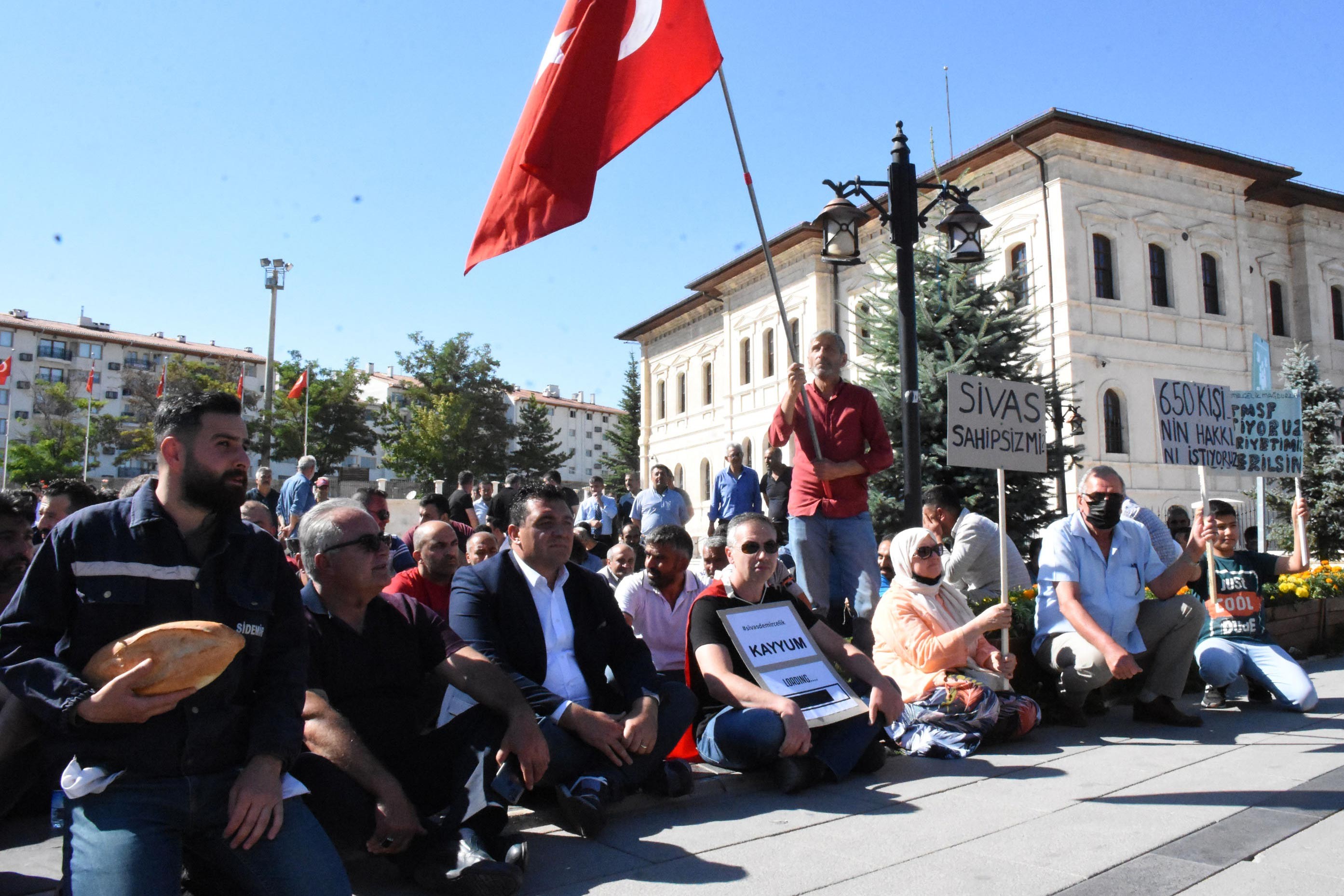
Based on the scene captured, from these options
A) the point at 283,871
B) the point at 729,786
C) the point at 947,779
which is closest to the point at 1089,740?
the point at 947,779

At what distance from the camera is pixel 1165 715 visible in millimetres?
6332

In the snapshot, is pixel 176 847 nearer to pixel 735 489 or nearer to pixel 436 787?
pixel 436 787

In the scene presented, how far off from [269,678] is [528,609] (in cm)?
148

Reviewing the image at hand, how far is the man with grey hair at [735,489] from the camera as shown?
12.4m

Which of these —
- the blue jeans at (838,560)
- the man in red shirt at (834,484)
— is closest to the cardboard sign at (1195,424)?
the man in red shirt at (834,484)

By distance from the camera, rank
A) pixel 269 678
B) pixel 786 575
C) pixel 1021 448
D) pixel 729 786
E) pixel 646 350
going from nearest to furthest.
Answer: pixel 269 678, pixel 729 786, pixel 786 575, pixel 1021 448, pixel 646 350

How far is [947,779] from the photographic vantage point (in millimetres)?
4848

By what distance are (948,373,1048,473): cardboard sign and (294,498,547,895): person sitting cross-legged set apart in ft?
12.1

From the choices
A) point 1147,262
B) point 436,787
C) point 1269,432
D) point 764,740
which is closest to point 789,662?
point 764,740

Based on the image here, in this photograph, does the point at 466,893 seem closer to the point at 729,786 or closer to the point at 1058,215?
the point at 729,786

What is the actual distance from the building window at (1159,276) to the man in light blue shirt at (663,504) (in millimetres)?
21466

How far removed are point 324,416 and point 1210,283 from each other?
47.5 metres

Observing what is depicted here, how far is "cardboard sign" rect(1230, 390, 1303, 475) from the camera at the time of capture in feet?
26.9

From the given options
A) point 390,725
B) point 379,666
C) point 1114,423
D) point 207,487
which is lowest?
point 390,725
